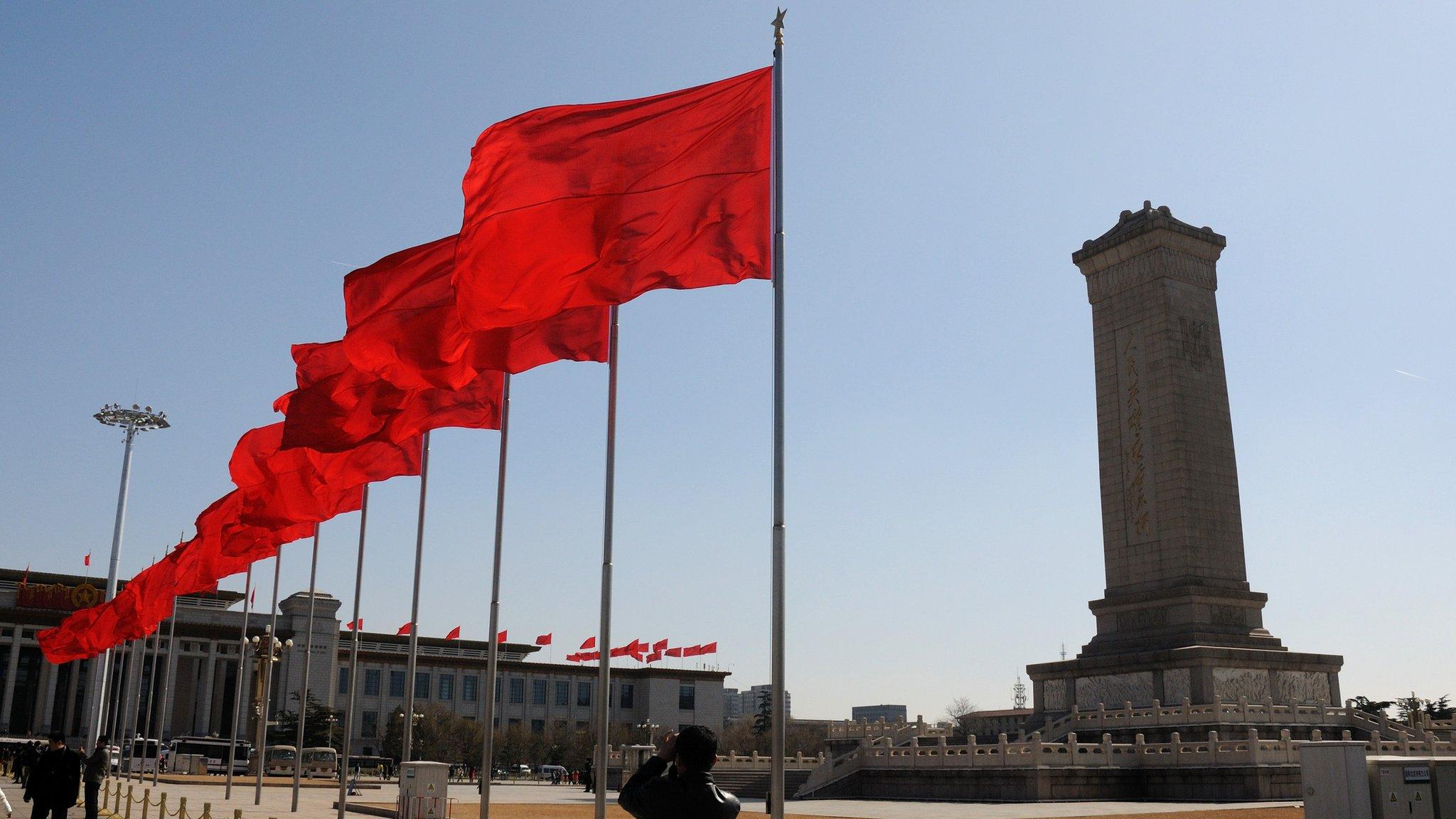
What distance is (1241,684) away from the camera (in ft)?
124

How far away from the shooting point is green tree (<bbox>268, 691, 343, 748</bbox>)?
7044 centimetres

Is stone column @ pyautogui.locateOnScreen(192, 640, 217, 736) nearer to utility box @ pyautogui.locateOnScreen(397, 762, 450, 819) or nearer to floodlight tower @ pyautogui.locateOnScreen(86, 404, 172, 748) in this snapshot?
floodlight tower @ pyautogui.locateOnScreen(86, 404, 172, 748)

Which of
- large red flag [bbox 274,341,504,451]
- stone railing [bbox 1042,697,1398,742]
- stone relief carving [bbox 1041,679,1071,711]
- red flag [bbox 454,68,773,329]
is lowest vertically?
stone railing [bbox 1042,697,1398,742]

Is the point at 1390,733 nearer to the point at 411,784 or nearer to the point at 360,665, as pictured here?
the point at 411,784

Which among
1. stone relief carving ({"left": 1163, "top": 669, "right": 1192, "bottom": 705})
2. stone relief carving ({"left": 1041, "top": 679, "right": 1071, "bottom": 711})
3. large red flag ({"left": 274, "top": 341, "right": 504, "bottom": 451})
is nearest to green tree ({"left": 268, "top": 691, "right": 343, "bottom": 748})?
stone relief carving ({"left": 1041, "top": 679, "right": 1071, "bottom": 711})

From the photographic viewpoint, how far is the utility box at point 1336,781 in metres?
17.3

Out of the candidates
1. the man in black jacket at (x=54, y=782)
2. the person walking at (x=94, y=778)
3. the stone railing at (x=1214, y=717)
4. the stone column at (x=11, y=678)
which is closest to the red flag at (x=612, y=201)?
the man in black jacket at (x=54, y=782)

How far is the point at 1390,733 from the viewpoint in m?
35.5

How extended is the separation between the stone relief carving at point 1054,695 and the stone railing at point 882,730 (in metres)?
3.71

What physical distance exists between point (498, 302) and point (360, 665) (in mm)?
82928

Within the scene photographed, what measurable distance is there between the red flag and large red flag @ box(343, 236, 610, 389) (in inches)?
64.3

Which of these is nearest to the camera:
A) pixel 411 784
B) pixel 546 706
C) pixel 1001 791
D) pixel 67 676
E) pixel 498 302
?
pixel 498 302

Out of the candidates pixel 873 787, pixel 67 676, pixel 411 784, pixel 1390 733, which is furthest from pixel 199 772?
pixel 1390 733

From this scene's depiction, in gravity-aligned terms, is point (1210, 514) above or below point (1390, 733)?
above
